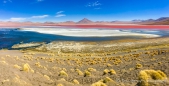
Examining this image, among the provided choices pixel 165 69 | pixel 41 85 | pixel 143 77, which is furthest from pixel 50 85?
pixel 165 69

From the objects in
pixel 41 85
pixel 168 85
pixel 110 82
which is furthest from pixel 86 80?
pixel 168 85

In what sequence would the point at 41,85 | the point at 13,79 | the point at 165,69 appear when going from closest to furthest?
the point at 13,79 < the point at 41,85 < the point at 165,69

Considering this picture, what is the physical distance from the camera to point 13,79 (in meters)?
9.12

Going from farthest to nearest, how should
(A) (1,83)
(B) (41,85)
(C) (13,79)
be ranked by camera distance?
(B) (41,85) < (C) (13,79) < (A) (1,83)

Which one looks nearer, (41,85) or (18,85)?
(18,85)

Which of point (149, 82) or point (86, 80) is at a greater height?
point (149, 82)

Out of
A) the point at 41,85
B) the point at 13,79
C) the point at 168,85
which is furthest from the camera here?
the point at 41,85

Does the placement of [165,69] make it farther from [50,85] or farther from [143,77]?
[50,85]

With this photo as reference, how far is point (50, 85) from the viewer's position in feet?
A: 32.9

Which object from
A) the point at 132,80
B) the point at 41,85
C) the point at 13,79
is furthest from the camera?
the point at 132,80

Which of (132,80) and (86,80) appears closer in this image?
(132,80)

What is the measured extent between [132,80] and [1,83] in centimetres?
759

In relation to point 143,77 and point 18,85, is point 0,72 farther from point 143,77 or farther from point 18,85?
point 143,77

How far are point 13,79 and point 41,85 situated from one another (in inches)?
59.6
